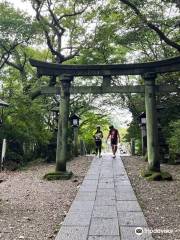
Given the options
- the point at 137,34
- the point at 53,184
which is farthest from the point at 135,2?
the point at 53,184

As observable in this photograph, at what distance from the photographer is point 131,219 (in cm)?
637

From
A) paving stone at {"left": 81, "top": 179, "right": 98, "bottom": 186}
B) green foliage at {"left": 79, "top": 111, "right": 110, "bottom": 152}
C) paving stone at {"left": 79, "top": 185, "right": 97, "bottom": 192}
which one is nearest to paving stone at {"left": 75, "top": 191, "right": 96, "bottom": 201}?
paving stone at {"left": 79, "top": 185, "right": 97, "bottom": 192}

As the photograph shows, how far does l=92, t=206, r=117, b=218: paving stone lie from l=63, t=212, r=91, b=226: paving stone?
0.18 meters

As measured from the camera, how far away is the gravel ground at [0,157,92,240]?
19.2ft

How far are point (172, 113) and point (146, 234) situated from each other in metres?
14.3

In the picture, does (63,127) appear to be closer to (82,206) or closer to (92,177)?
(92,177)

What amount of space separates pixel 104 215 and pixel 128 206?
3.30 feet

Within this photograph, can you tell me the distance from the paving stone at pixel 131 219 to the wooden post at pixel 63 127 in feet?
19.9

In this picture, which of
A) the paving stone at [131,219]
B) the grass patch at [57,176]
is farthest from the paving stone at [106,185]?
the paving stone at [131,219]

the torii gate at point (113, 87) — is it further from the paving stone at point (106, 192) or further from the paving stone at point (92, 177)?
the paving stone at point (106, 192)

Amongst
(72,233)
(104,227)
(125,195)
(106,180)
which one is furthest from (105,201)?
(106,180)

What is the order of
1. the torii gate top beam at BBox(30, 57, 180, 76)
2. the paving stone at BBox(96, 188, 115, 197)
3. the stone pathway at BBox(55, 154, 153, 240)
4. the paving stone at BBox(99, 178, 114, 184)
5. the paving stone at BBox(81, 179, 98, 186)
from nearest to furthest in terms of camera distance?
1. the stone pathway at BBox(55, 154, 153, 240)
2. the paving stone at BBox(96, 188, 115, 197)
3. the paving stone at BBox(81, 179, 98, 186)
4. the paving stone at BBox(99, 178, 114, 184)
5. the torii gate top beam at BBox(30, 57, 180, 76)

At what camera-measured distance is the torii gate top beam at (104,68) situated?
12.6m

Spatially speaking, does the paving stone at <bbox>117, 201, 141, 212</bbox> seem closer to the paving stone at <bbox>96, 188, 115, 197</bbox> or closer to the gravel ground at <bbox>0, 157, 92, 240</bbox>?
the paving stone at <bbox>96, 188, 115, 197</bbox>
